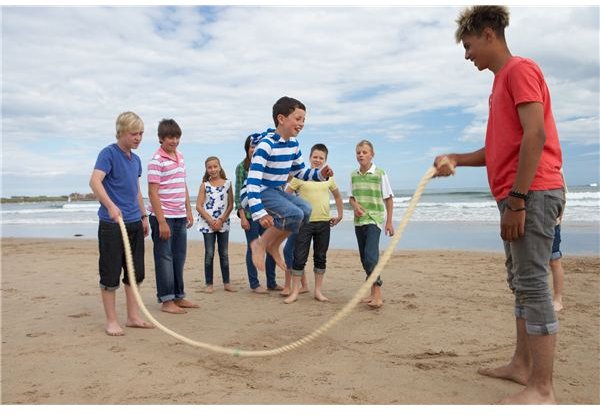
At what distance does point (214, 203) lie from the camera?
23.5ft

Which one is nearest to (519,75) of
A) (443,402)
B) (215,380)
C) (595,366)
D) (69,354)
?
(443,402)

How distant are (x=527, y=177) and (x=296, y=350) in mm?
2396

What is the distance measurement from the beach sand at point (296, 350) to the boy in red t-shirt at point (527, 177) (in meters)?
0.52

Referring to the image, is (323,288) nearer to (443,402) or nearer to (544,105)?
(443,402)

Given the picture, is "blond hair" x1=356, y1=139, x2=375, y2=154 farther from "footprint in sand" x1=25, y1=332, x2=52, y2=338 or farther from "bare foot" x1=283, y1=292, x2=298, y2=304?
"footprint in sand" x1=25, y1=332, x2=52, y2=338

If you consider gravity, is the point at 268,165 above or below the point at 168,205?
above

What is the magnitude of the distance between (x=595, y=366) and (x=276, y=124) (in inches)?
131

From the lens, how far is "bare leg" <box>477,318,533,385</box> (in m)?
3.64

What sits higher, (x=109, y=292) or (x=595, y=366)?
(x=109, y=292)

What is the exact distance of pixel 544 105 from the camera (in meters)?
3.13

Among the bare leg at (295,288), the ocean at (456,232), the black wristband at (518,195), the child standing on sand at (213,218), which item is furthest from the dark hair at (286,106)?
the ocean at (456,232)

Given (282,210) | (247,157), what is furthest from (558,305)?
(247,157)

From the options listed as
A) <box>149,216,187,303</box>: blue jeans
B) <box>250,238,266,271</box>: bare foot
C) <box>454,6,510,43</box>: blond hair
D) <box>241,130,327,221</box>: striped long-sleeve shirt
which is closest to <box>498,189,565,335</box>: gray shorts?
<box>454,6,510,43</box>: blond hair

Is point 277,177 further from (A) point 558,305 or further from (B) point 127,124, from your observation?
(A) point 558,305
